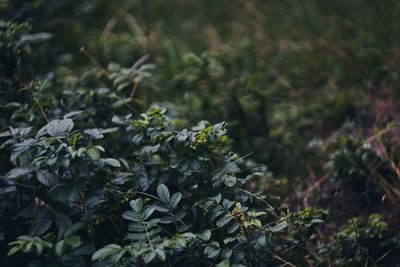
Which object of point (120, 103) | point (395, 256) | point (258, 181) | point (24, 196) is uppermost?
point (120, 103)

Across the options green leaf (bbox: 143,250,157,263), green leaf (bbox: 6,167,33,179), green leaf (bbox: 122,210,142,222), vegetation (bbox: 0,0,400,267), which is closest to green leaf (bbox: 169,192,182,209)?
vegetation (bbox: 0,0,400,267)

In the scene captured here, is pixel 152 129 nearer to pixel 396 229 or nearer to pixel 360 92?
pixel 396 229

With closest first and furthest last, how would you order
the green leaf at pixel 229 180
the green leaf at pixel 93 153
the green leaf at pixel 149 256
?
the green leaf at pixel 149 256, the green leaf at pixel 93 153, the green leaf at pixel 229 180

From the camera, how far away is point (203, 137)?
1.84 m

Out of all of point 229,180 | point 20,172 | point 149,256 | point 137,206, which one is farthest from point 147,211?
point 20,172

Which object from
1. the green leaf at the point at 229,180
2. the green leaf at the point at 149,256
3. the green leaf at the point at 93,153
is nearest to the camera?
the green leaf at the point at 149,256

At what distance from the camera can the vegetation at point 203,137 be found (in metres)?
1.71

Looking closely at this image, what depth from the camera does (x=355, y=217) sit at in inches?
89.9

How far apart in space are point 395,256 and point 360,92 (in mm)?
1177

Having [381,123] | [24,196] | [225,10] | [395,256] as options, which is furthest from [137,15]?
[395,256]

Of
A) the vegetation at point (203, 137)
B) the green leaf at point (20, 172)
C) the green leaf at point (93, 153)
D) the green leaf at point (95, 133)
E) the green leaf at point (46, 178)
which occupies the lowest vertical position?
the vegetation at point (203, 137)

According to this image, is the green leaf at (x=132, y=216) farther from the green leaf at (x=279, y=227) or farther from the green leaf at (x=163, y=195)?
the green leaf at (x=279, y=227)

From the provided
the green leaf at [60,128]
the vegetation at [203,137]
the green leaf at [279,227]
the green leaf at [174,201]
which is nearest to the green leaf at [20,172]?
the vegetation at [203,137]

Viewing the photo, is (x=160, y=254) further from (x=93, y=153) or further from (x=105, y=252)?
(x=93, y=153)
